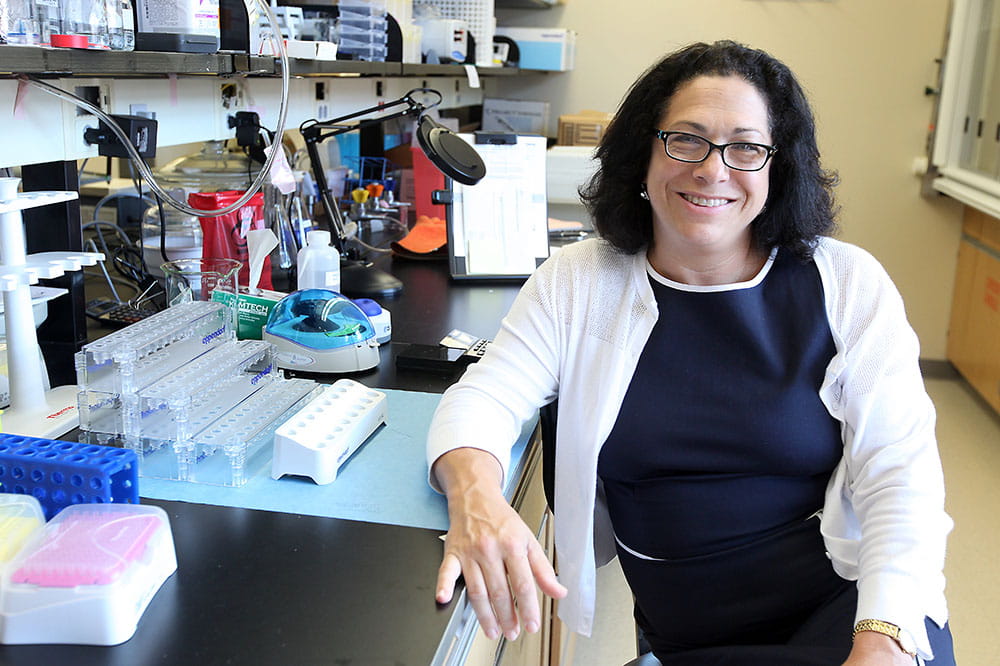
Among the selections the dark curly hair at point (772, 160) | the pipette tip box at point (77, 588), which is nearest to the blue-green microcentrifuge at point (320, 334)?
the dark curly hair at point (772, 160)

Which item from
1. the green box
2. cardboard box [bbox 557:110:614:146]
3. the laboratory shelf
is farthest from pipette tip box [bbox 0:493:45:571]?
cardboard box [bbox 557:110:614:146]

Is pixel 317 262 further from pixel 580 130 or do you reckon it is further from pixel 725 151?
pixel 580 130

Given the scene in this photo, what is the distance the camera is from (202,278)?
5.66 feet

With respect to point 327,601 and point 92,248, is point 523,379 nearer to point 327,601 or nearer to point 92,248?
point 327,601

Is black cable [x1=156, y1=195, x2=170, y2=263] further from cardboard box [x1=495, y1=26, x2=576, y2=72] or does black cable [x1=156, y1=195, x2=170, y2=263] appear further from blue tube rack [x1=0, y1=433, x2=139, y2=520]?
cardboard box [x1=495, y1=26, x2=576, y2=72]

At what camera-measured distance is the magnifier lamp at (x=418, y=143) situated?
6.18 ft

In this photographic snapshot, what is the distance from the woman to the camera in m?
1.26

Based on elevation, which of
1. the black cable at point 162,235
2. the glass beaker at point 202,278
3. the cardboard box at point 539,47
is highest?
the cardboard box at point 539,47

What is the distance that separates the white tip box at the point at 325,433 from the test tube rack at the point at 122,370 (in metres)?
0.19

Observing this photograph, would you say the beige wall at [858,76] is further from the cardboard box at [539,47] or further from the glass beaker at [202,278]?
the glass beaker at [202,278]

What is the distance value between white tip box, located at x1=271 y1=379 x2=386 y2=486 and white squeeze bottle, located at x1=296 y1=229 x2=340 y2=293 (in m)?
0.59

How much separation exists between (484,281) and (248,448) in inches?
44.8

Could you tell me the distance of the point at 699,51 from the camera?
1.36 metres

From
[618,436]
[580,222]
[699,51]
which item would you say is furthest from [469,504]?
[580,222]
